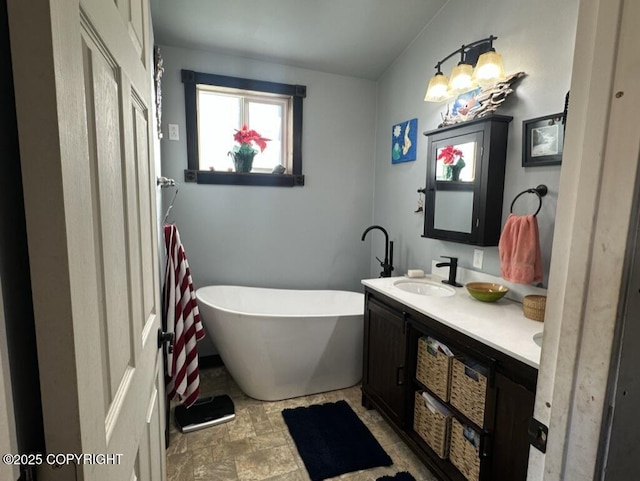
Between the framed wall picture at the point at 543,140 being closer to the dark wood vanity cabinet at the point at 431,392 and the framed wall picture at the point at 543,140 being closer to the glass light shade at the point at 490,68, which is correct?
the glass light shade at the point at 490,68

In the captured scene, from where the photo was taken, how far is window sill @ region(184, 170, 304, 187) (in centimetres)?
262

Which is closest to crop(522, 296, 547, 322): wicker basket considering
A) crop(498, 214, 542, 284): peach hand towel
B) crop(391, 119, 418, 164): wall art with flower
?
crop(498, 214, 542, 284): peach hand towel

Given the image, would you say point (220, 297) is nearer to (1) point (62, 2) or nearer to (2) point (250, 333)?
(2) point (250, 333)

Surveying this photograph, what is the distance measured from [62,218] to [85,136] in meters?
0.13

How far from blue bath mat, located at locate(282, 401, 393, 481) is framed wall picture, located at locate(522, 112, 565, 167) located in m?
1.76

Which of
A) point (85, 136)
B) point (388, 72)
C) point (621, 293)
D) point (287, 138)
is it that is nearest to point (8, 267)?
point (85, 136)

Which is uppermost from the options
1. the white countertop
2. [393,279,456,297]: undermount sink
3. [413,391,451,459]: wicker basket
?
the white countertop

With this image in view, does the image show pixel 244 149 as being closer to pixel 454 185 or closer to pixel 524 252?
pixel 454 185

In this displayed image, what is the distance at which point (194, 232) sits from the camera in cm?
268

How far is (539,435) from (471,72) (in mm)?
1932

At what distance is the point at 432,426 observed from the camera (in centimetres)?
165

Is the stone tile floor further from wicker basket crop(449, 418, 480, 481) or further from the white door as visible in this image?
the white door

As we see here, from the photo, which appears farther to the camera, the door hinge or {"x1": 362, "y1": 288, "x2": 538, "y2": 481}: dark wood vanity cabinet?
{"x1": 362, "y1": 288, "x2": 538, "y2": 481}: dark wood vanity cabinet

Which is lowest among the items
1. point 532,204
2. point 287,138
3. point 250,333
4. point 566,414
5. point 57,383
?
point 250,333
